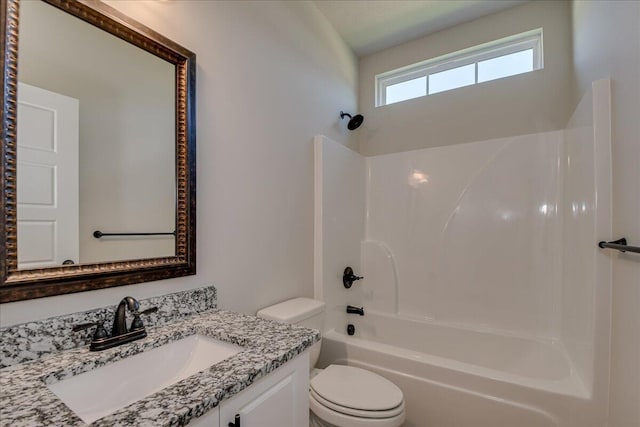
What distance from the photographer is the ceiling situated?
2123 mm

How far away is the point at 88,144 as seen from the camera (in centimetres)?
94

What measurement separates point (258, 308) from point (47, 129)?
3.69ft

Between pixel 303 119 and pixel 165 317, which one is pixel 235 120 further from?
pixel 165 317

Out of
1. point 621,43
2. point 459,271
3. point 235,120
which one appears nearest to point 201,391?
point 235,120

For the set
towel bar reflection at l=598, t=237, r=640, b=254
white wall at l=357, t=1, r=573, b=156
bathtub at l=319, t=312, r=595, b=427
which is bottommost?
bathtub at l=319, t=312, r=595, b=427

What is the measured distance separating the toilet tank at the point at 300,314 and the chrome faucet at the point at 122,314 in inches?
25.7

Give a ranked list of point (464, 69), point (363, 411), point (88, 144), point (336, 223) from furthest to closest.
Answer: point (464, 69), point (336, 223), point (363, 411), point (88, 144)

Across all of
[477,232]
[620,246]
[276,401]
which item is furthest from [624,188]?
[276,401]

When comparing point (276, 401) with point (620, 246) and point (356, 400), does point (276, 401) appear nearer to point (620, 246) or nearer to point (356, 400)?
point (356, 400)

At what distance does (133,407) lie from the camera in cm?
59

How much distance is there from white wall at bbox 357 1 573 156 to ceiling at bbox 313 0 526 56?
4.4 inches

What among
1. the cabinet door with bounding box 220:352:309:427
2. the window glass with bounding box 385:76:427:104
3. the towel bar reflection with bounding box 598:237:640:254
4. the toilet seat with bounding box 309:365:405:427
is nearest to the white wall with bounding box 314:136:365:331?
the toilet seat with bounding box 309:365:405:427

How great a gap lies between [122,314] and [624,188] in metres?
2.01

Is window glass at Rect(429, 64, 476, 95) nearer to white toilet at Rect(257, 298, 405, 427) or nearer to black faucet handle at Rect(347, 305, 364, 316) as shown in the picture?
black faucet handle at Rect(347, 305, 364, 316)
